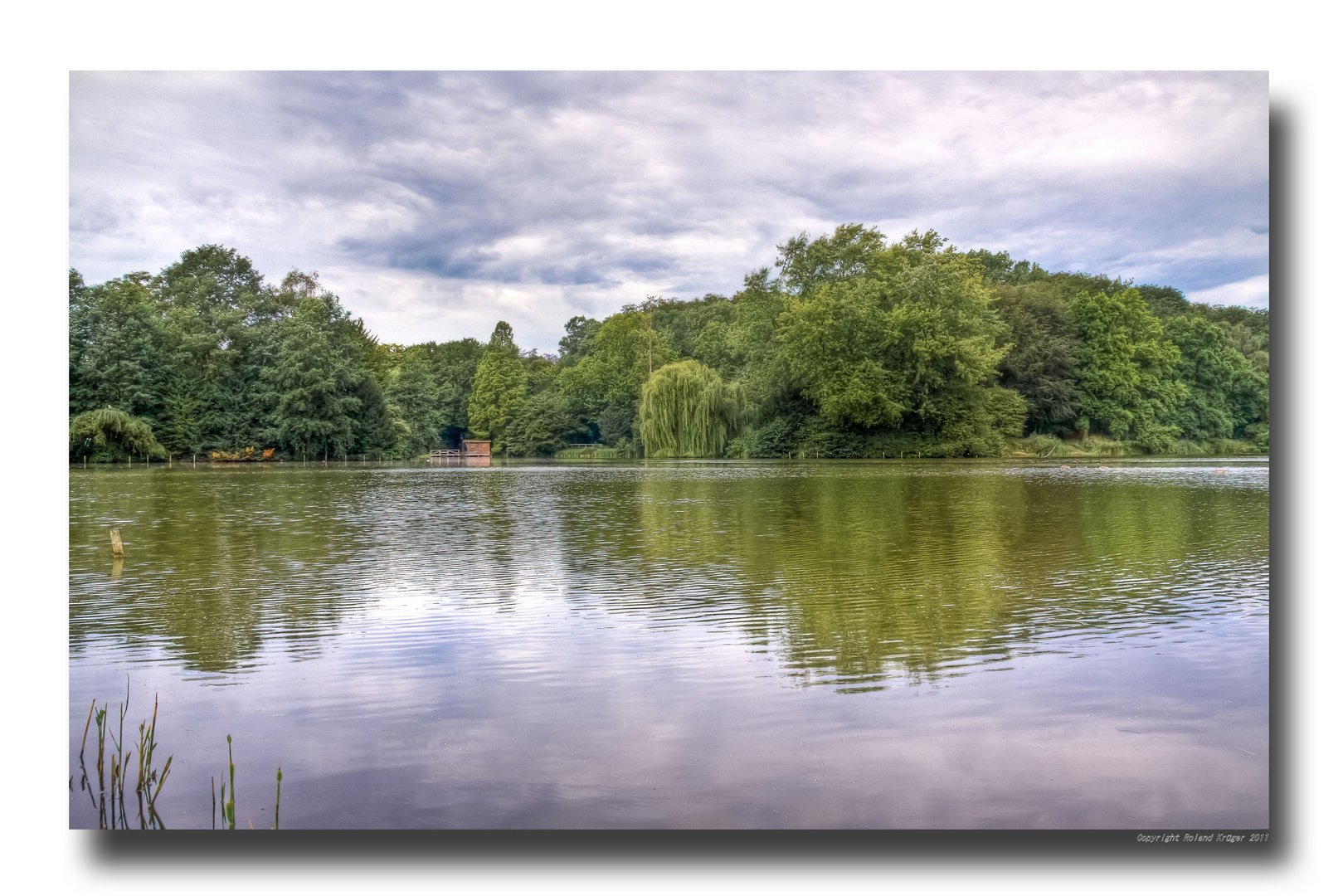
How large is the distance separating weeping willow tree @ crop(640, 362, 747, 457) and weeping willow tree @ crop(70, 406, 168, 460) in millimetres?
31162

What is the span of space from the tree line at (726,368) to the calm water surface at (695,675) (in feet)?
6.18

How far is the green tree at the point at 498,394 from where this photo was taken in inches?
1849

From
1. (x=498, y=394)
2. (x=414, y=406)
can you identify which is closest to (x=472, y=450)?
(x=498, y=394)

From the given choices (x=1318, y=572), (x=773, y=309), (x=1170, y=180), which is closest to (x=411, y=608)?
(x=1318, y=572)

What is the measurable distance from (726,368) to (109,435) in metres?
40.2

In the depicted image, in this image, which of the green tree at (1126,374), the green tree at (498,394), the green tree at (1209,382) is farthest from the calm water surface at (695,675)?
the green tree at (498,394)

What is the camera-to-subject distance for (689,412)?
137 feet

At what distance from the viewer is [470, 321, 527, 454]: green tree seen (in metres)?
47.0

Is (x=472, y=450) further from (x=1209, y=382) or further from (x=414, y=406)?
(x=1209, y=382)

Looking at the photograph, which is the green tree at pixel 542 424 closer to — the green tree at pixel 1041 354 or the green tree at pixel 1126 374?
the green tree at pixel 1041 354

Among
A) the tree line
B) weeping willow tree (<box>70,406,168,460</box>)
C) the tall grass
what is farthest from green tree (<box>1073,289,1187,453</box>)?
the tall grass

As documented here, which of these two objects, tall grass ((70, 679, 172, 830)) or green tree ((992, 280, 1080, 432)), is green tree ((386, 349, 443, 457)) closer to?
green tree ((992, 280, 1080, 432))

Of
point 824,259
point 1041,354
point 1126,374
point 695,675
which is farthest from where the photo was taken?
point 824,259
